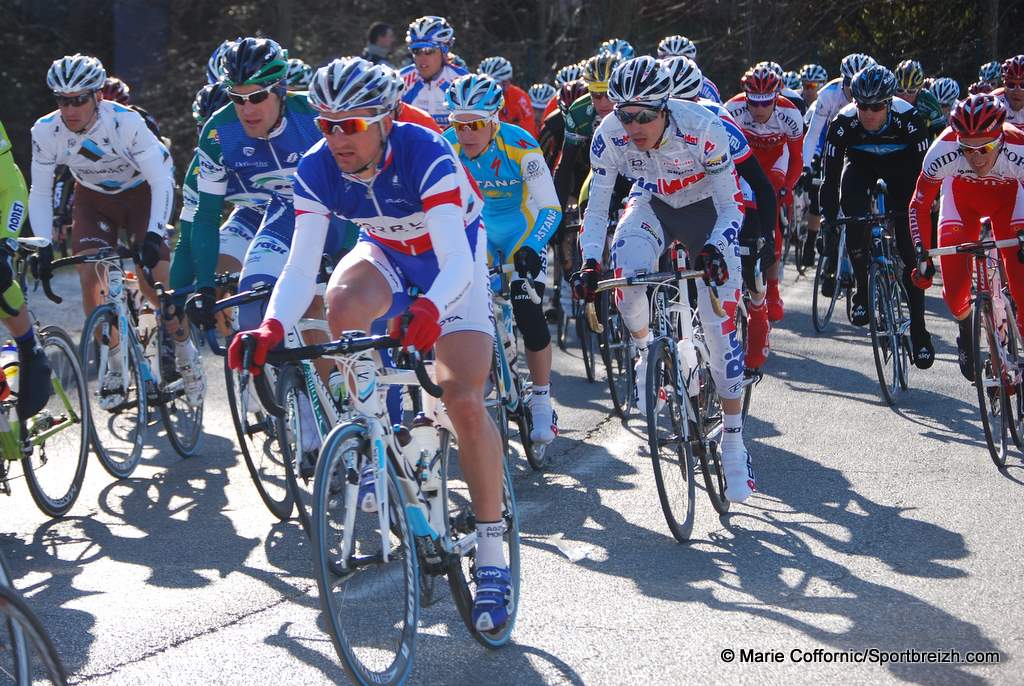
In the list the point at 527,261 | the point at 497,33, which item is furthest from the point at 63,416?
the point at 497,33

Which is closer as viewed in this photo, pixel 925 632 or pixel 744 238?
pixel 925 632

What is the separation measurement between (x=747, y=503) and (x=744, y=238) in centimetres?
223

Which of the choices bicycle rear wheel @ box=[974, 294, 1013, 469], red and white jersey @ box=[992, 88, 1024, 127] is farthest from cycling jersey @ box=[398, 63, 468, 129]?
bicycle rear wheel @ box=[974, 294, 1013, 469]

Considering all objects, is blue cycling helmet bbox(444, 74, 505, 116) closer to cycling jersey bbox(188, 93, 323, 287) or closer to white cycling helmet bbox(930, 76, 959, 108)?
cycling jersey bbox(188, 93, 323, 287)

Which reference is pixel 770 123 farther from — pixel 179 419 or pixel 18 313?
pixel 18 313

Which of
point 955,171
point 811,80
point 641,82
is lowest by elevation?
point 955,171

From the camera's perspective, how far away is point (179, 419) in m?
7.93

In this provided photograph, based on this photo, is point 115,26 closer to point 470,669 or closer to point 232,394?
point 232,394

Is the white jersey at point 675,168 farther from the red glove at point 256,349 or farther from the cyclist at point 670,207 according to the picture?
the red glove at point 256,349

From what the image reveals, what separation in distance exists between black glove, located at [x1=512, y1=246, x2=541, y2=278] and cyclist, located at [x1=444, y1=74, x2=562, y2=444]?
170 millimetres

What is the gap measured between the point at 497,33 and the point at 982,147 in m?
17.2

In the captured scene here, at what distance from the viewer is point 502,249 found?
24.9ft

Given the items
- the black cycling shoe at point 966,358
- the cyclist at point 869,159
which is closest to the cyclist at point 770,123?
the cyclist at point 869,159

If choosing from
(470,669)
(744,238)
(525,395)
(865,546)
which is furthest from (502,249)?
(470,669)
